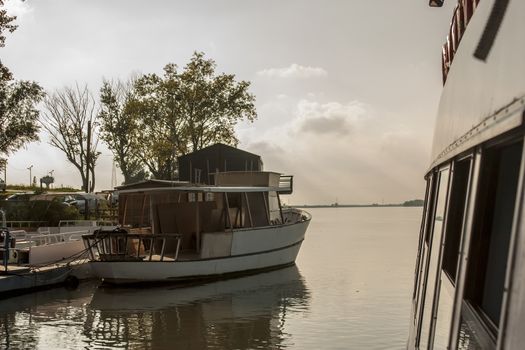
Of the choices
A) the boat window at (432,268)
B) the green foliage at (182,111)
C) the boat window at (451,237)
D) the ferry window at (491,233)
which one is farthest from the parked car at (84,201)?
the ferry window at (491,233)

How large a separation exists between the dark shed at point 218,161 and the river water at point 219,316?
595 inches

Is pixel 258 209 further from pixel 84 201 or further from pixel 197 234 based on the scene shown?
pixel 84 201

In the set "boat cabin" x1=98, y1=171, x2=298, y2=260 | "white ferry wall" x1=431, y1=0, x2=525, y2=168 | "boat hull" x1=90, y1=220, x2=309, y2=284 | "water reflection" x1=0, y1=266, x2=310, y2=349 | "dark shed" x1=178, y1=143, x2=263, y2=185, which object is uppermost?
"dark shed" x1=178, y1=143, x2=263, y2=185

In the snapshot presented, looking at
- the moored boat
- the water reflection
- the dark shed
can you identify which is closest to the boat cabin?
the moored boat

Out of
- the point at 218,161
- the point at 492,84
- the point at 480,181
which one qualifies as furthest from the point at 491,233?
the point at 218,161

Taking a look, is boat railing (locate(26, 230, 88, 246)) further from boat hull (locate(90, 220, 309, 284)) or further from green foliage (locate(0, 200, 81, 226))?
green foliage (locate(0, 200, 81, 226))

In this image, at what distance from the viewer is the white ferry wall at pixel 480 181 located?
192 centimetres

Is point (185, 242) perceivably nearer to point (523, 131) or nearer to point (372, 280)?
point (372, 280)

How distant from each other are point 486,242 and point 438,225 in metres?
1.22

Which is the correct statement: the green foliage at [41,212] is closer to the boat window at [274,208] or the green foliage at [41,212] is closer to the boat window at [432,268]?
the boat window at [274,208]

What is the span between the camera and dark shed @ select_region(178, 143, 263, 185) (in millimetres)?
37781

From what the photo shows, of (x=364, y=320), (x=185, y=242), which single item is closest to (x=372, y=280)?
(x=185, y=242)

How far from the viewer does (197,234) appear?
21344 mm

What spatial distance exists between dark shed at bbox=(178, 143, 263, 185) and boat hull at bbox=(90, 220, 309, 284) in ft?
35.9
